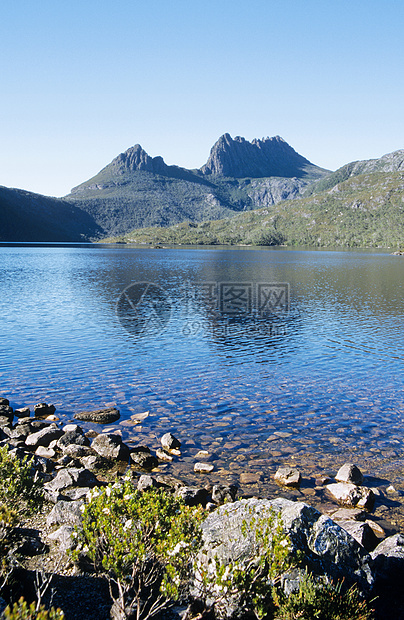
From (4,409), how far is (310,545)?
806 inches

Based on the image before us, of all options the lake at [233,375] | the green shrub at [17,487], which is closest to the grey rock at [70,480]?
the green shrub at [17,487]

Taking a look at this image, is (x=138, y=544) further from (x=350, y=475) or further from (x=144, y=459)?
(x=350, y=475)

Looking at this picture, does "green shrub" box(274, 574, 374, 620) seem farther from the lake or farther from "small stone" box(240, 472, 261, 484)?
"small stone" box(240, 472, 261, 484)

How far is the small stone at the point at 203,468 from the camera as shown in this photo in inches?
754

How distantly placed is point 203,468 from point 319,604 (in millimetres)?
9899

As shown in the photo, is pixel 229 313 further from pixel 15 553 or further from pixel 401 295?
pixel 15 553

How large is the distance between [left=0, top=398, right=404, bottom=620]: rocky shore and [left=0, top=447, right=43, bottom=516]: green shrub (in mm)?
555

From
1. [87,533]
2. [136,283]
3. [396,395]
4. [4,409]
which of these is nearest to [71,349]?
[4,409]

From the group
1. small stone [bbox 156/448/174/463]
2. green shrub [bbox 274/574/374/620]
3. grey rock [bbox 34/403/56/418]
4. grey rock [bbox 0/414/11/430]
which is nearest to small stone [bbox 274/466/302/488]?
small stone [bbox 156/448/174/463]

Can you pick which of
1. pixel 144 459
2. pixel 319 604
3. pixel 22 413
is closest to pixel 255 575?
pixel 319 604

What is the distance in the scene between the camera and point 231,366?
36438 mm

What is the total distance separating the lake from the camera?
21.5 m

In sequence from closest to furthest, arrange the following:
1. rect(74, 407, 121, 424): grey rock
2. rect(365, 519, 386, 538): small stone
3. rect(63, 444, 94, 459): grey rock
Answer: rect(365, 519, 386, 538): small stone < rect(63, 444, 94, 459): grey rock < rect(74, 407, 121, 424): grey rock

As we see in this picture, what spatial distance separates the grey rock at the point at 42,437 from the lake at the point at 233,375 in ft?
12.5
